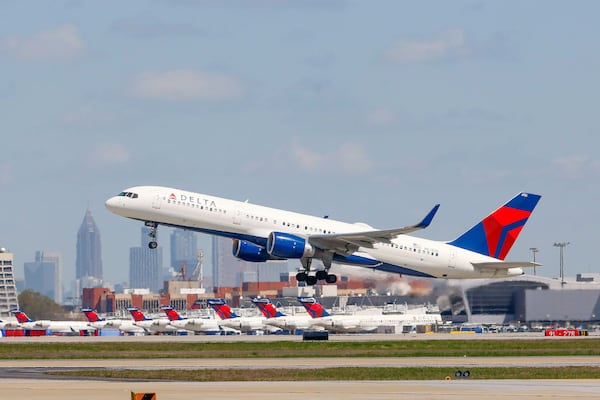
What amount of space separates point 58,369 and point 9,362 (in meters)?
7.82

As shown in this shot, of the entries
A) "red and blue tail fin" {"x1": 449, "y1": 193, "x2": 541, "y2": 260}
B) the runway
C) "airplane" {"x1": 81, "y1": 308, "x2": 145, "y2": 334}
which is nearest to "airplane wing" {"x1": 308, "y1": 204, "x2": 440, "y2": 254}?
"red and blue tail fin" {"x1": 449, "y1": 193, "x2": 541, "y2": 260}

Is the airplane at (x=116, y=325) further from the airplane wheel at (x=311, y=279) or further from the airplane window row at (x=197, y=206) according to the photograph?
the airplane window row at (x=197, y=206)

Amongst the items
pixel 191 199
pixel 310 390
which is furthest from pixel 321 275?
pixel 310 390

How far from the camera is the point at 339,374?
5053 centimetres

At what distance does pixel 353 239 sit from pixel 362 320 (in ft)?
139

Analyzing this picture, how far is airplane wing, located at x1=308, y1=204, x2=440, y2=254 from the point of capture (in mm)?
78250

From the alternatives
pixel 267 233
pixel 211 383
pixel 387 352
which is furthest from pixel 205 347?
pixel 211 383

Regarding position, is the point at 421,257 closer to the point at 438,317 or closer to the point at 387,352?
the point at 387,352

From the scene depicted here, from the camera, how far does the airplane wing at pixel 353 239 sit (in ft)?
257

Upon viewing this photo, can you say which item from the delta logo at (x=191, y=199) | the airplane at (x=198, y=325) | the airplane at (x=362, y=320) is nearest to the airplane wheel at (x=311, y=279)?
the delta logo at (x=191, y=199)

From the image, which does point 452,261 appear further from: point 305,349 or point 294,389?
point 294,389

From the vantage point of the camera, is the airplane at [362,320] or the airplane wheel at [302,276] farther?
the airplane at [362,320]

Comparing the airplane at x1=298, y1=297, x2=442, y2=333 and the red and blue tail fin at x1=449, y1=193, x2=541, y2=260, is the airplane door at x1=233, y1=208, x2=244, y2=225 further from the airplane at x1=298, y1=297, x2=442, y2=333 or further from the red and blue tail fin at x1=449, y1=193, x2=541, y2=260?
the airplane at x1=298, y1=297, x2=442, y2=333

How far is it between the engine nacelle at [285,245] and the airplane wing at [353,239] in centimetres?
115
